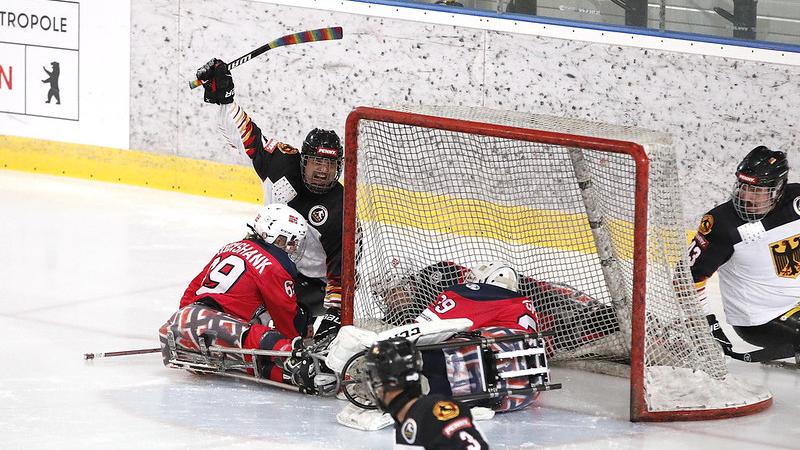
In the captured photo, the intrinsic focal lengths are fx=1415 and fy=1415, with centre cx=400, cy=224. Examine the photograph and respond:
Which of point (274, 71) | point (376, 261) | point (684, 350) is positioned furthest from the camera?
point (274, 71)

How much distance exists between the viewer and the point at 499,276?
5.27 meters

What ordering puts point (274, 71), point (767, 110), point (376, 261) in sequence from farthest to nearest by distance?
point (274, 71), point (767, 110), point (376, 261)

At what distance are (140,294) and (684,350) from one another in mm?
2697

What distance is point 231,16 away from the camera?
28.1 feet

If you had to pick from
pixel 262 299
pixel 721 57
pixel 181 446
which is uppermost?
pixel 721 57

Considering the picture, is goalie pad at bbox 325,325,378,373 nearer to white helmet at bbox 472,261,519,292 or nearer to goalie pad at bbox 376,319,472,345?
goalie pad at bbox 376,319,472,345

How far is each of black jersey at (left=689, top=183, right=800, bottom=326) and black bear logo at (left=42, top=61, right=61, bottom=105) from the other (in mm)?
4920

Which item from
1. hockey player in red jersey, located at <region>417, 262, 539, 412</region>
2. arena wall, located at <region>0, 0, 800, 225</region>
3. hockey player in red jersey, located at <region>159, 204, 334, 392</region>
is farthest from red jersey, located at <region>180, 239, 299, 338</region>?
arena wall, located at <region>0, 0, 800, 225</region>

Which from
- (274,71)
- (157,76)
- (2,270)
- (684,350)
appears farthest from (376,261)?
(157,76)

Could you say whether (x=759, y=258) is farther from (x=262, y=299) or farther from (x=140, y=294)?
(x=140, y=294)

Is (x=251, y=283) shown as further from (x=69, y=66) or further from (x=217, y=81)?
(x=69, y=66)

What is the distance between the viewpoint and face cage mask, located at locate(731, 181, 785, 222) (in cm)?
550

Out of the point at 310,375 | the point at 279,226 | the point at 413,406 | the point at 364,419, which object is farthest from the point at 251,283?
the point at 413,406

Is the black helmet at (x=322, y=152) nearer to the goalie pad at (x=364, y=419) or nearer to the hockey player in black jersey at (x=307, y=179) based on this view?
the hockey player in black jersey at (x=307, y=179)
